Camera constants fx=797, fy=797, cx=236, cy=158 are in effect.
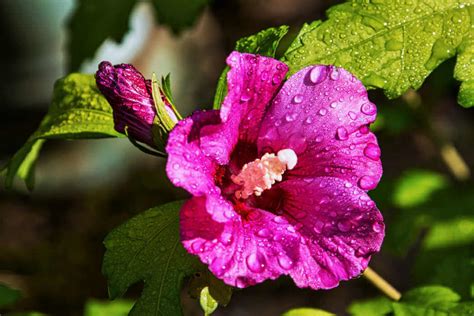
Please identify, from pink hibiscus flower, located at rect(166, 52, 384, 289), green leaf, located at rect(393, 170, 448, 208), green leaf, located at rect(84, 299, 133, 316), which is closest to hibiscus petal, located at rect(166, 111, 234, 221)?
pink hibiscus flower, located at rect(166, 52, 384, 289)

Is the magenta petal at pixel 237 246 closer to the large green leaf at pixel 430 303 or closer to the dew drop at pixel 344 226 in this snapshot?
the dew drop at pixel 344 226

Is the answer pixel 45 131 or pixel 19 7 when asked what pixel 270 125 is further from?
pixel 19 7

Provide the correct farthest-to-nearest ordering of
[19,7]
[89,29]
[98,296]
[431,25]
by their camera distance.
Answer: [19,7] → [98,296] → [89,29] → [431,25]

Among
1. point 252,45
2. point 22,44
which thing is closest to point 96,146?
point 22,44

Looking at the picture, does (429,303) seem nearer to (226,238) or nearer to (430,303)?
(430,303)

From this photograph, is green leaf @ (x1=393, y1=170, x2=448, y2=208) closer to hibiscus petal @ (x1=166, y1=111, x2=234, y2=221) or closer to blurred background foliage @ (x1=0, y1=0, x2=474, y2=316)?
blurred background foliage @ (x1=0, y1=0, x2=474, y2=316)
